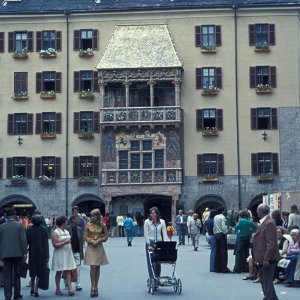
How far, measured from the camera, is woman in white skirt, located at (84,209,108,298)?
17.5 meters

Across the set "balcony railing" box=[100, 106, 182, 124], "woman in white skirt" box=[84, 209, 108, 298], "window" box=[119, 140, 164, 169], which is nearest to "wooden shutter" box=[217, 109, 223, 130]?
"balcony railing" box=[100, 106, 182, 124]

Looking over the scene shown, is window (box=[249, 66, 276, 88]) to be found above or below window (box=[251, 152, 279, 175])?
above

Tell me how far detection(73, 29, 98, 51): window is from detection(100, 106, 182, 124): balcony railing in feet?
18.1

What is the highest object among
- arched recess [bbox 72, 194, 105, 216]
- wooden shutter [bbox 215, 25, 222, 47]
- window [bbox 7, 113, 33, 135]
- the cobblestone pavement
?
wooden shutter [bbox 215, 25, 222, 47]

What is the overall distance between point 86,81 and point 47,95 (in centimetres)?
308

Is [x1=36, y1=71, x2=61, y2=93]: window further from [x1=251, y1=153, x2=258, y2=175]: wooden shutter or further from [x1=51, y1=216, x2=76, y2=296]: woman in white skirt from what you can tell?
[x1=51, y1=216, x2=76, y2=296]: woman in white skirt

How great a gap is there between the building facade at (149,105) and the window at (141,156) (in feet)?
0.26

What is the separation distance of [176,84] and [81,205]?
38.1ft

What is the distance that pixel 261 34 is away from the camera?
2146 inches

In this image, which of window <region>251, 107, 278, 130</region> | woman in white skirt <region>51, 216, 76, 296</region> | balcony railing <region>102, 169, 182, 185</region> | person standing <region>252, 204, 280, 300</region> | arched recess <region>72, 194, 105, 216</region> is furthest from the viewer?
arched recess <region>72, 194, 105, 216</region>

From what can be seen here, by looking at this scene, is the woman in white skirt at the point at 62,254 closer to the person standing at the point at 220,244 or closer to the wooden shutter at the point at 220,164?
the person standing at the point at 220,244

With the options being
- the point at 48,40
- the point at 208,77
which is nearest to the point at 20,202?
the point at 48,40

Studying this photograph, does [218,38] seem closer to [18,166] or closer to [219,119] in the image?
[219,119]

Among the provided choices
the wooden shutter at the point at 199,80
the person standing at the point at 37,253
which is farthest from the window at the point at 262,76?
the person standing at the point at 37,253
